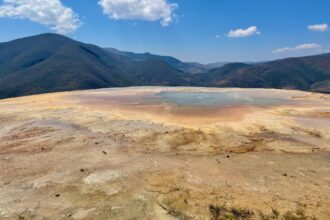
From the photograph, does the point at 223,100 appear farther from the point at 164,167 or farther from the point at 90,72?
the point at 90,72

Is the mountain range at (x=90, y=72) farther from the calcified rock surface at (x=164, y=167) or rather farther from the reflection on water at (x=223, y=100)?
the calcified rock surface at (x=164, y=167)

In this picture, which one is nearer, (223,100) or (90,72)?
(223,100)

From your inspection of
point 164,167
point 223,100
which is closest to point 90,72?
point 223,100

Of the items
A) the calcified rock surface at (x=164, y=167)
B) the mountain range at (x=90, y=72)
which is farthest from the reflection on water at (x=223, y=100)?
the mountain range at (x=90, y=72)

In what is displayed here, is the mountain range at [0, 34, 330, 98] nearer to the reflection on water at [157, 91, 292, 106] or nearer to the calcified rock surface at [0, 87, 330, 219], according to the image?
the reflection on water at [157, 91, 292, 106]

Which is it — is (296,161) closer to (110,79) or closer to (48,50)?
(110,79)

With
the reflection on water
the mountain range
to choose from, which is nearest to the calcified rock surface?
the reflection on water

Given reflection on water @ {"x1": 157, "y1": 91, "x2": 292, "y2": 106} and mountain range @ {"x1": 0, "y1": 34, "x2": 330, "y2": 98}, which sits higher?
mountain range @ {"x1": 0, "y1": 34, "x2": 330, "y2": 98}

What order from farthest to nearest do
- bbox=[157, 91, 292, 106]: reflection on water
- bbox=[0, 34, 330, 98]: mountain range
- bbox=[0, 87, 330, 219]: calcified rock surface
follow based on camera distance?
bbox=[0, 34, 330, 98]: mountain range < bbox=[157, 91, 292, 106]: reflection on water < bbox=[0, 87, 330, 219]: calcified rock surface
